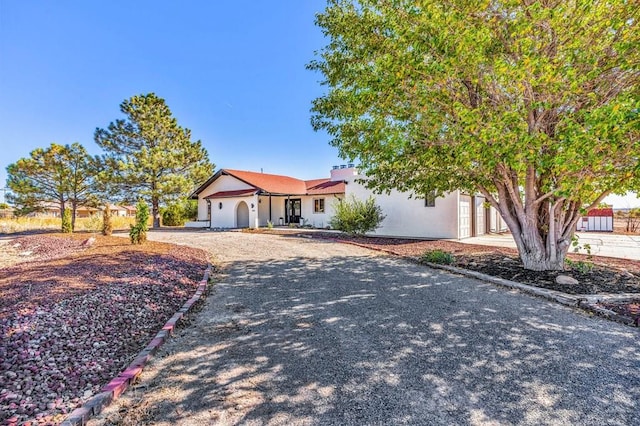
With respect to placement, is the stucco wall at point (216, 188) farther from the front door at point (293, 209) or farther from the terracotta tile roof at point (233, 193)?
the front door at point (293, 209)

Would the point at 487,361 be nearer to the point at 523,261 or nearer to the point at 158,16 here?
the point at 523,261

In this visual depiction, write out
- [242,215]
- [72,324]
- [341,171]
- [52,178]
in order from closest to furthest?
1. [72,324]
2. [52,178]
3. [341,171]
4. [242,215]

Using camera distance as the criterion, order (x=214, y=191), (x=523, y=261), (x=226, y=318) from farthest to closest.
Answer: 1. (x=214, y=191)
2. (x=523, y=261)
3. (x=226, y=318)

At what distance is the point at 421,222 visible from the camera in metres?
16.6

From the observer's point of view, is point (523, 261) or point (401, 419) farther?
point (523, 261)

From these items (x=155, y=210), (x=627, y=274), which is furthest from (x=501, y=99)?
(x=155, y=210)

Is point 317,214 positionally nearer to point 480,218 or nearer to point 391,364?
point 480,218

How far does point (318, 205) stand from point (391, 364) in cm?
2146

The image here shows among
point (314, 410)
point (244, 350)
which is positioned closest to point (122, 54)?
point (244, 350)

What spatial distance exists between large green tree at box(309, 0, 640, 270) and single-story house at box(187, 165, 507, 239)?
7439 mm

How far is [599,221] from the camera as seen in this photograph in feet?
61.9

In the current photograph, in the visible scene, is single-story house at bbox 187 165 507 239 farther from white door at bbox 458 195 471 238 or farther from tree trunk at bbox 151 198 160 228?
tree trunk at bbox 151 198 160 228

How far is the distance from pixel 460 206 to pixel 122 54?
16833 mm

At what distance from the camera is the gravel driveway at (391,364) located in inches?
98.9
